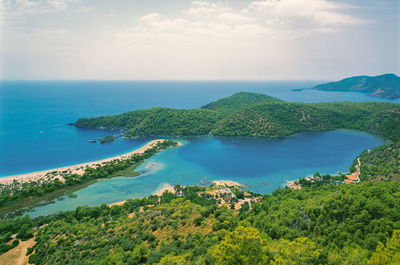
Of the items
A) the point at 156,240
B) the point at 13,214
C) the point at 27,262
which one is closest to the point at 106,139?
the point at 13,214

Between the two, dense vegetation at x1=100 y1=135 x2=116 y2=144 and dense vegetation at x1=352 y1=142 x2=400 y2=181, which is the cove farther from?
dense vegetation at x1=100 y1=135 x2=116 y2=144

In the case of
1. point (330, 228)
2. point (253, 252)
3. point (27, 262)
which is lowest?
point (27, 262)

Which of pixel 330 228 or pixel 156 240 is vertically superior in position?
pixel 330 228

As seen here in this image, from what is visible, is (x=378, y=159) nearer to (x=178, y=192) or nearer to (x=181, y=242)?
(x=178, y=192)

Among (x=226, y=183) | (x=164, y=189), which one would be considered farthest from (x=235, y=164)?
(x=164, y=189)

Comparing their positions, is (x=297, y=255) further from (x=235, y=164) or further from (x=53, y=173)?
(x=53, y=173)
